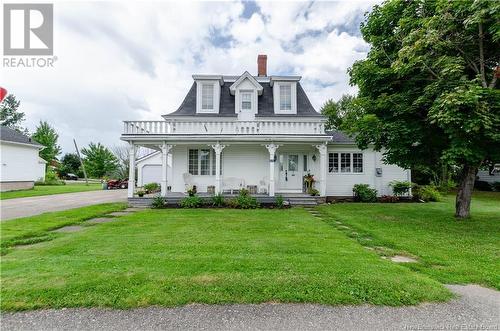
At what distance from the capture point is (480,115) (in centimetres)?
653

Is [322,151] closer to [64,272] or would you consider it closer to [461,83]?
[461,83]

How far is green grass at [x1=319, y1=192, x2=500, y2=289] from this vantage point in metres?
4.32

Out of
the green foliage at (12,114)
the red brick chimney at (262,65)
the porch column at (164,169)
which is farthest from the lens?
the green foliage at (12,114)

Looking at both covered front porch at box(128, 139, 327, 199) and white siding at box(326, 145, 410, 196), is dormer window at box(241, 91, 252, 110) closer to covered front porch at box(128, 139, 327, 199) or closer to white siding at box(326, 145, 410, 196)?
covered front porch at box(128, 139, 327, 199)

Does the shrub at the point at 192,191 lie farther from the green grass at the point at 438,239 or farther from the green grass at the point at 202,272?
the green grass at the point at 438,239

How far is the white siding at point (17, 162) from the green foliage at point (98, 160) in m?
9.01

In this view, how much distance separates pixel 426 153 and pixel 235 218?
292 inches

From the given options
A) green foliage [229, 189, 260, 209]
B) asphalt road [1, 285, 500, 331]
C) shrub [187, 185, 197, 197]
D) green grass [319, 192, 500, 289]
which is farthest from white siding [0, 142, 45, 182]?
green grass [319, 192, 500, 289]

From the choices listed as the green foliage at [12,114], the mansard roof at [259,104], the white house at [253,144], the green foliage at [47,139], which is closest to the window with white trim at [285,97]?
A: the white house at [253,144]

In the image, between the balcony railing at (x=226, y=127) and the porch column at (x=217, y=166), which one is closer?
the porch column at (x=217, y=166)

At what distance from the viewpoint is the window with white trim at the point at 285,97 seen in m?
16.1

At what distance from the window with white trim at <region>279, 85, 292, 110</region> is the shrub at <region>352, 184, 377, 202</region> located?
640cm

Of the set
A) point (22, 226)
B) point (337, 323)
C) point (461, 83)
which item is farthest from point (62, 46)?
point (461, 83)

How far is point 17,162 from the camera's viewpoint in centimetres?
2136
